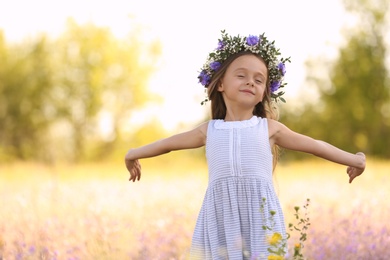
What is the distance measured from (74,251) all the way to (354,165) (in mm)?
2578

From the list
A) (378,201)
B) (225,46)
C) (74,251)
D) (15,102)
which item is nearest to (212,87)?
(225,46)

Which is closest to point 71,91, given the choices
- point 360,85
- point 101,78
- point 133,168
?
point 101,78

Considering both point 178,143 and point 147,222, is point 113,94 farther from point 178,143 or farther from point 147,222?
point 178,143

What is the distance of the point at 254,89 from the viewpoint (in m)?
4.13

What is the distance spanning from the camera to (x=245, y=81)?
4.14m

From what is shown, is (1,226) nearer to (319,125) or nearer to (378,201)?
(378,201)

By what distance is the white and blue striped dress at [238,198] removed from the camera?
13.0 ft

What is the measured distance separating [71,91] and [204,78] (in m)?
26.4

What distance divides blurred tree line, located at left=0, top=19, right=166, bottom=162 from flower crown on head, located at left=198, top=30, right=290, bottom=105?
985 inches

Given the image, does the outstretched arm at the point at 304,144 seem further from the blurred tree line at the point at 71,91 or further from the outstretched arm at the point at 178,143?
the blurred tree line at the point at 71,91

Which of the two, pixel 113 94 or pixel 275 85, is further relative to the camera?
pixel 113 94

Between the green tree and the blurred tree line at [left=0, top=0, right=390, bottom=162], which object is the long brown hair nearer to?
the blurred tree line at [left=0, top=0, right=390, bottom=162]

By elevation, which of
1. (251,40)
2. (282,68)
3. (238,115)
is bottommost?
(238,115)

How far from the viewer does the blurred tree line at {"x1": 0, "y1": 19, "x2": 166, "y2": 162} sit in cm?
2989
